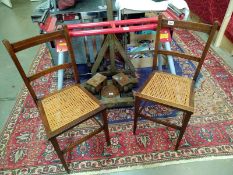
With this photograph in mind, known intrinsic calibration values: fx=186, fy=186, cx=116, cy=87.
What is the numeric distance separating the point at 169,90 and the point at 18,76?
1.92 meters

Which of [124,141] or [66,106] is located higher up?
[66,106]

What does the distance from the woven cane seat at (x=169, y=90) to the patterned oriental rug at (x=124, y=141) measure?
44cm

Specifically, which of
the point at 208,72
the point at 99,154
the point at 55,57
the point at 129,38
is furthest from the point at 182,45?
the point at 99,154

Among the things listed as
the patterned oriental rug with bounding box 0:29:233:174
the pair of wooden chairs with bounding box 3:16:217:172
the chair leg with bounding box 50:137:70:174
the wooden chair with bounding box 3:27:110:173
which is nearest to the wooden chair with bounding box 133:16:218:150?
the pair of wooden chairs with bounding box 3:16:217:172

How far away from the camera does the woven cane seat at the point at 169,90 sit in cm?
130

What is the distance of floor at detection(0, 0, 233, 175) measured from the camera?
1.42 meters

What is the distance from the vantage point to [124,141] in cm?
161

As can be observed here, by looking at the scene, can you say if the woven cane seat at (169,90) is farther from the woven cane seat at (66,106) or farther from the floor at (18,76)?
the floor at (18,76)

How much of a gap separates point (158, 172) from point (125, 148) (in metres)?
0.31

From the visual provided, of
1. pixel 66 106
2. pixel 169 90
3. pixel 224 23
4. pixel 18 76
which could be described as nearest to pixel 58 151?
pixel 66 106

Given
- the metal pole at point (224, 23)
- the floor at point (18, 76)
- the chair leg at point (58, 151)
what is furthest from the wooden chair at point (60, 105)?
the metal pole at point (224, 23)

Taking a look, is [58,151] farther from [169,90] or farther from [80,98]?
[169,90]

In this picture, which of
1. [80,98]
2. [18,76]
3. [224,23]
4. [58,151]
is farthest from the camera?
[224,23]

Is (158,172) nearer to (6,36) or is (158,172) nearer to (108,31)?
(108,31)
